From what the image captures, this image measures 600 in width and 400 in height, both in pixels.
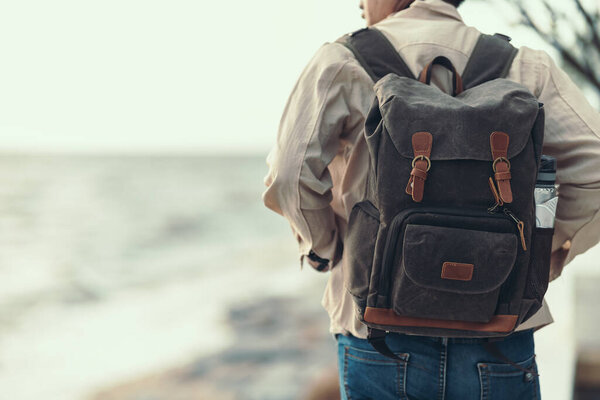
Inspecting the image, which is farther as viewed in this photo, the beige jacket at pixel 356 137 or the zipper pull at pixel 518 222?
the beige jacket at pixel 356 137

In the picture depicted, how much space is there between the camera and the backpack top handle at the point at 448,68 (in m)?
1.26

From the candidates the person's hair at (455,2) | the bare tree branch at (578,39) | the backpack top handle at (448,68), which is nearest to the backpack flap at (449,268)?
the backpack top handle at (448,68)

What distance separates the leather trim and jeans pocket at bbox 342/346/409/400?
108 millimetres

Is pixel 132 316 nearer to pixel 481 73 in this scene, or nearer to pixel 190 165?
pixel 481 73

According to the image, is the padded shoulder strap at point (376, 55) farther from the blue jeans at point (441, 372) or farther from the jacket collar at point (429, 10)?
the blue jeans at point (441, 372)

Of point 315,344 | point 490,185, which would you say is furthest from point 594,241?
point 315,344

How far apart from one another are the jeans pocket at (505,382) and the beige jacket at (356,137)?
0.12m

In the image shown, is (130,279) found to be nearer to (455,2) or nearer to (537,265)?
(455,2)

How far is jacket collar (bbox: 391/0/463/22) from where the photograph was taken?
1.42m

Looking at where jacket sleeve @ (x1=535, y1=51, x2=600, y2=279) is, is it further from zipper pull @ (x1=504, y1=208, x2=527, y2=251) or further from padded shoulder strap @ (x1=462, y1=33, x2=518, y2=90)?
zipper pull @ (x1=504, y1=208, x2=527, y2=251)

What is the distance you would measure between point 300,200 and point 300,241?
162mm

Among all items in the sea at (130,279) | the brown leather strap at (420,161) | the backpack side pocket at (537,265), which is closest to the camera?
the brown leather strap at (420,161)

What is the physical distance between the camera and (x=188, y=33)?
A: 3191 cm

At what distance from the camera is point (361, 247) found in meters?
1.23
